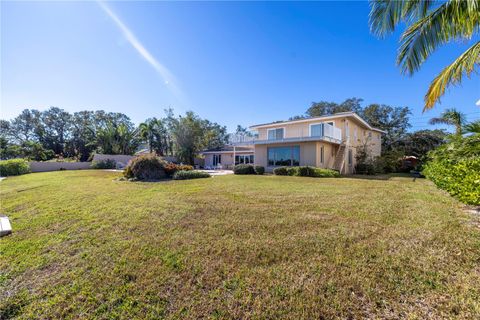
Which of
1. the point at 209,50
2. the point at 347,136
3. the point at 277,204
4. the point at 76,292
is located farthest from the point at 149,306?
the point at 347,136

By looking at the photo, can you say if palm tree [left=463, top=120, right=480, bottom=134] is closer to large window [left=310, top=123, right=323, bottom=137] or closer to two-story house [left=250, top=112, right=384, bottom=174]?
two-story house [left=250, top=112, right=384, bottom=174]

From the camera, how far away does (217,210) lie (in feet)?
18.0

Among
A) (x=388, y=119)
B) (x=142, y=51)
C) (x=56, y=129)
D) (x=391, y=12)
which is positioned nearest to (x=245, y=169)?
(x=142, y=51)

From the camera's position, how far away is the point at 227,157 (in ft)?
97.8

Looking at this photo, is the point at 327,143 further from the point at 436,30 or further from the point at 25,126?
the point at 25,126

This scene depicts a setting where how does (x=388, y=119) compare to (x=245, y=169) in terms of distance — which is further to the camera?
(x=388, y=119)

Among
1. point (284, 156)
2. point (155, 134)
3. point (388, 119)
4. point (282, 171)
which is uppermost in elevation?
point (388, 119)

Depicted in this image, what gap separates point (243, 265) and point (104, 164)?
28506 mm

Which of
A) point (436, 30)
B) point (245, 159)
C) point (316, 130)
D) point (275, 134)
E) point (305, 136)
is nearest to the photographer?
point (436, 30)

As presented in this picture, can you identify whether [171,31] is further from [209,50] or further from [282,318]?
[282,318]

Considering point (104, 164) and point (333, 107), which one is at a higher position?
point (333, 107)

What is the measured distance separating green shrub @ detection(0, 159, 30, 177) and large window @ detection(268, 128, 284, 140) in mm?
24216

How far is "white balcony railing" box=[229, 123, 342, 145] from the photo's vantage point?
15568mm

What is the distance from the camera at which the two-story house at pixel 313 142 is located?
53.7ft
